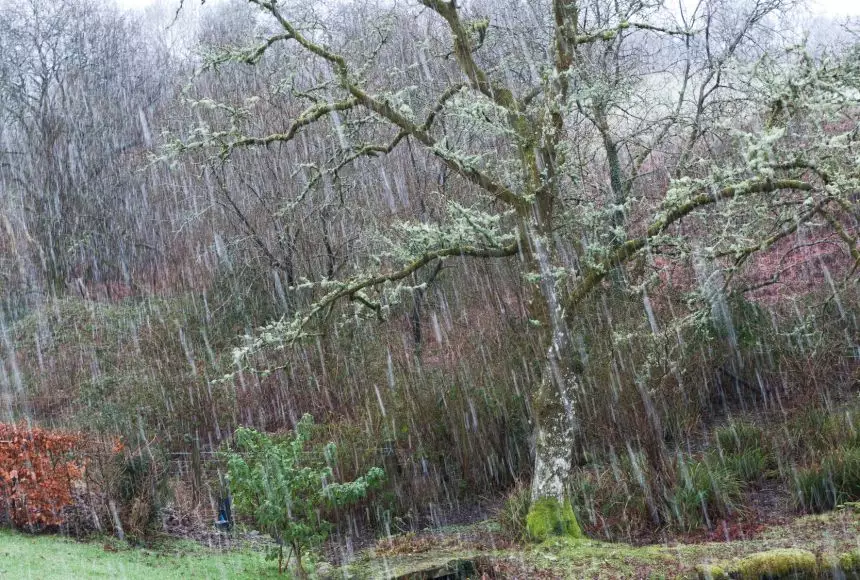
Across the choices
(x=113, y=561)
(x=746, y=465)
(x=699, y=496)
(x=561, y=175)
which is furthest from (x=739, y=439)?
(x=113, y=561)

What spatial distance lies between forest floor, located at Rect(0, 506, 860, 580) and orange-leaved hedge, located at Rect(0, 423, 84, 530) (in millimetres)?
312

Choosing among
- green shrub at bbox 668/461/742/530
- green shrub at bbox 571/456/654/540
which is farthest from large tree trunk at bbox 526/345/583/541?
green shrub at bbox 668/461/742/530

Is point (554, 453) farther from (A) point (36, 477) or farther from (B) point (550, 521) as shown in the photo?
(A) point (36, 477)

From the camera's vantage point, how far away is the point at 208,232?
21578 millimetres

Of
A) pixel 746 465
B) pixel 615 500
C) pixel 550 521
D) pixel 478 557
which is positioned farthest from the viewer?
pixel 746 465

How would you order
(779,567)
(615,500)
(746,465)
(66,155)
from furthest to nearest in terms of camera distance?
(66,155), (746,465), (615,500), (779,567)

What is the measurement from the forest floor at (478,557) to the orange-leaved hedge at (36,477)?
0.31 m

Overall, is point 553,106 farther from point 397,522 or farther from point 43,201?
point 43,201

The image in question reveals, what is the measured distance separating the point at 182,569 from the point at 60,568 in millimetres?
1231

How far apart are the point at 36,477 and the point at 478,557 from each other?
5.50 metres

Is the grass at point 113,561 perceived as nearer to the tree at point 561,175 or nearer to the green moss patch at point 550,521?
the tree at point 561,175

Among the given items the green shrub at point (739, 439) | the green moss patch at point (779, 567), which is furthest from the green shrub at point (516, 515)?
the green shrub at point (739, 439)

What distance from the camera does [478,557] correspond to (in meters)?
8.23

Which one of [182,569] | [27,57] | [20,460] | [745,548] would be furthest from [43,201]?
[745,548]
